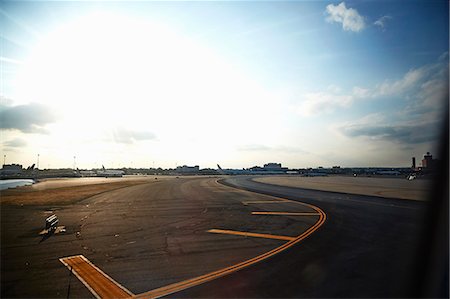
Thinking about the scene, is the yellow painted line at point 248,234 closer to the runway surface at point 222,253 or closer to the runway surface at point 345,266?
the runway surface at point 222,253

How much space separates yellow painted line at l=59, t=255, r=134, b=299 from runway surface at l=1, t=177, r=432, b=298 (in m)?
0.18

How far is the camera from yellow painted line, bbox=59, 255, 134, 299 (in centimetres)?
754

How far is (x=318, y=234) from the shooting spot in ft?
46.2

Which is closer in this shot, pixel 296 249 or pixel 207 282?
pixel 207 282

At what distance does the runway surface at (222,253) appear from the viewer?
7.81 m

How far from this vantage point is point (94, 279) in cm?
858

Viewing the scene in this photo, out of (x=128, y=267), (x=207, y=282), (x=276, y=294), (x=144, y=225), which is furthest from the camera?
(x=144, y=225)

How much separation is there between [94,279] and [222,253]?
473 cm

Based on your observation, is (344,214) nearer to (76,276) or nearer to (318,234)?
(318,234)

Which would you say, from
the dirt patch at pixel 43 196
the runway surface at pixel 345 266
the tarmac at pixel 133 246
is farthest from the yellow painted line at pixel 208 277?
the dirt patch at pixel 43 196

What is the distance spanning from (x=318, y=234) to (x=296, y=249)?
3224 millimetres

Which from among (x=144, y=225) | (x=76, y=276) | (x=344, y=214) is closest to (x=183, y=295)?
(x=76, y=276)

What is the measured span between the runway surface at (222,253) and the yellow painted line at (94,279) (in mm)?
181

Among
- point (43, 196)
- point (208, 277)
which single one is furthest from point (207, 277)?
point (43, 196)
